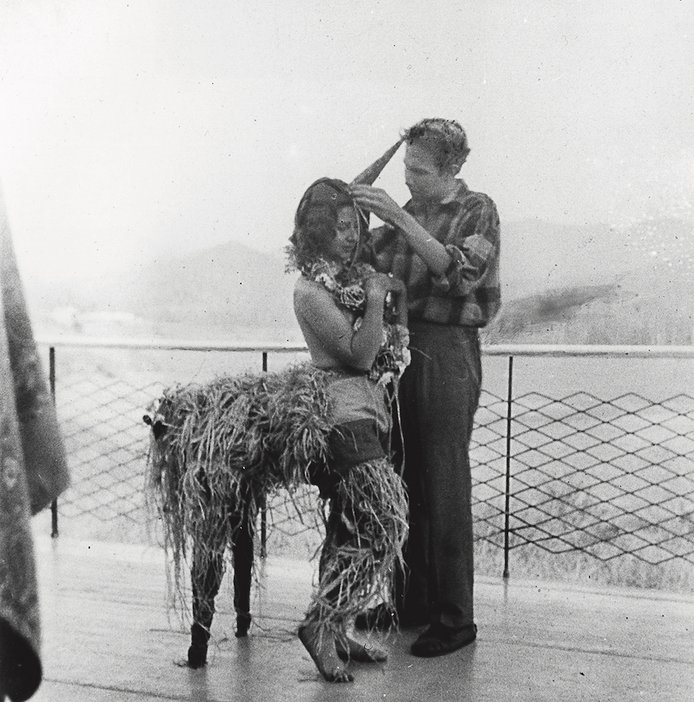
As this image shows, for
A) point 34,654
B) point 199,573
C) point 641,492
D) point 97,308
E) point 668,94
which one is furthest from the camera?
point 641,492

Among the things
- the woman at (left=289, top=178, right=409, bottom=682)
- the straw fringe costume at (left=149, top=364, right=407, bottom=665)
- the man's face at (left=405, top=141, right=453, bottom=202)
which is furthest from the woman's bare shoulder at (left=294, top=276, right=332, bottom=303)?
the man's face at (left=405, top=141, right=453, bottom=202)

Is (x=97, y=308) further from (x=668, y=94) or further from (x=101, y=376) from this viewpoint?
(x=668, y=94)

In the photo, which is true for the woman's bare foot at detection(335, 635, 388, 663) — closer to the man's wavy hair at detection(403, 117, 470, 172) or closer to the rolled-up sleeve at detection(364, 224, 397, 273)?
the rolled-up sleeve at detection(364, 224, 397, 273)

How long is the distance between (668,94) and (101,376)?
5.04ft

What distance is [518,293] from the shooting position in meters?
2.49

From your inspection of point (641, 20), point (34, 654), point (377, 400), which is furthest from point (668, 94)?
point (34, 654)

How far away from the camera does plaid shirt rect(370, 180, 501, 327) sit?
2.40m

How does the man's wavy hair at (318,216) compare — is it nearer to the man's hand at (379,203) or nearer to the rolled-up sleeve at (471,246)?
the man's hand at (379,203)

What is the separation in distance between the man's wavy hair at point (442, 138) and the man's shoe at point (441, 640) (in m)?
1.07

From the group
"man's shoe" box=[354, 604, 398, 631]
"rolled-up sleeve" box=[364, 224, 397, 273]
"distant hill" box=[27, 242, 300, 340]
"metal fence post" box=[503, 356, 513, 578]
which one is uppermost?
"rolled-up sleeve" box=[364, 224, 397, 273]

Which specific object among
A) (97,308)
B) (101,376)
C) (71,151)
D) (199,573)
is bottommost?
(199,573)

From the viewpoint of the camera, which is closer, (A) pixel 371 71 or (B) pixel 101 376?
(A) pixel 371 71

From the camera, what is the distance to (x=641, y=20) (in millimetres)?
2350

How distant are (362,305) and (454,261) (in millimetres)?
262
